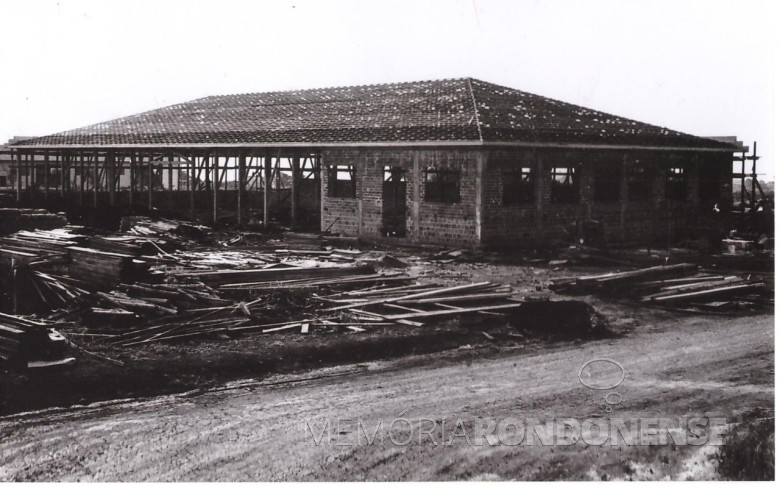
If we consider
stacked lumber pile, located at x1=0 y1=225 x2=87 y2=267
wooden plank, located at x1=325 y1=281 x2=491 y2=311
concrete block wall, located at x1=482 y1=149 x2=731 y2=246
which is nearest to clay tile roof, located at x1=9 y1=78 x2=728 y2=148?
concrete block wall, located at x1=482 y1=149 x2=731 y2=246

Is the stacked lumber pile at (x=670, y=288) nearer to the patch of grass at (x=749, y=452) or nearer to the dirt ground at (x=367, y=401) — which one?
the dirt ground at (x=367, y=401)

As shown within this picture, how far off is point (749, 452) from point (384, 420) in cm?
363

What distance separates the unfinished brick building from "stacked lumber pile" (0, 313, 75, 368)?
11.9 metres

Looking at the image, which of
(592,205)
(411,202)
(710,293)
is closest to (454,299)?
(710,293)

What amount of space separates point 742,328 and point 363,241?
1129cm

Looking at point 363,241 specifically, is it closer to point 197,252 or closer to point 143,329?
point 197,252

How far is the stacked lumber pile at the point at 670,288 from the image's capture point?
12.9m

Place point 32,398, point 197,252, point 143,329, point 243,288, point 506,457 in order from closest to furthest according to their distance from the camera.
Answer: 1. point 506,457
2. point 32,398
3. point 143,329
4. point 243,288
5. point 197,252

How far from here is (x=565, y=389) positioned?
8836 mm

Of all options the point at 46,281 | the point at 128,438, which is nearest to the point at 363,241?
the point at 46,281

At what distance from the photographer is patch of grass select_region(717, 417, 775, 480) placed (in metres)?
7.65

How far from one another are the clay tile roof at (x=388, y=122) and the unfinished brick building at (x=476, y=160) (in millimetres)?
64

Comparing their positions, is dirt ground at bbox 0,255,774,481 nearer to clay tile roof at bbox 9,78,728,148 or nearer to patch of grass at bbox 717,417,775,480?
patch of grass at bbox 717,417,775,480

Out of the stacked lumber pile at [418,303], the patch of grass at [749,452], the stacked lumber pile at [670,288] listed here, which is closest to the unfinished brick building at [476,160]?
the stacked lumber pile at [670,288]
